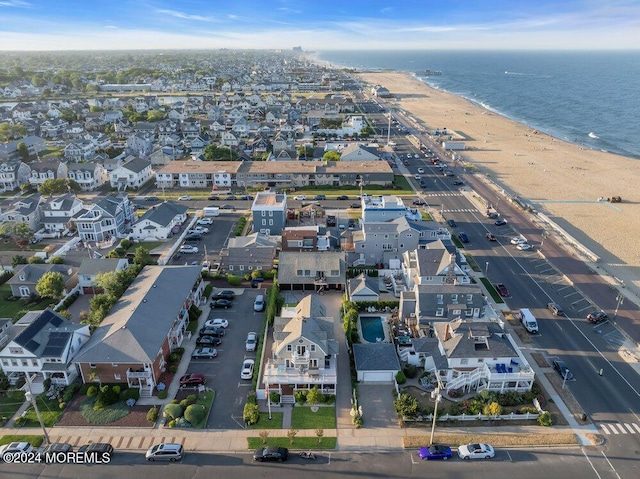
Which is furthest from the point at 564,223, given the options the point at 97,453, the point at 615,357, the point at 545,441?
the point at 97,453

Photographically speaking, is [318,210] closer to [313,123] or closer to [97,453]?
[97,453]

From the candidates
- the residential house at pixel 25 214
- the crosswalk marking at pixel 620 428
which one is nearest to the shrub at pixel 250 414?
the crosswalk marking at pixel 620 428

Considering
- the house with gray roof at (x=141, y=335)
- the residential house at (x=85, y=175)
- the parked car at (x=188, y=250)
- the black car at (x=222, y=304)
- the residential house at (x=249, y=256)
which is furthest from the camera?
the residential house at (x=85, y=175)

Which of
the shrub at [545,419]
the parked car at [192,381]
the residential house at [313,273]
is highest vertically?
the residential house at [313,273]

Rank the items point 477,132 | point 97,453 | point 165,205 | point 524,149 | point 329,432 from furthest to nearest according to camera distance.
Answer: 1. point 477,132
2. point 524,149
3. point 165,205
4. point 329,432
5. point 97,453

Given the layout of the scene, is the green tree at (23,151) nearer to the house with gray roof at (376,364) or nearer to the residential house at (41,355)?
the residential house at (41,355)

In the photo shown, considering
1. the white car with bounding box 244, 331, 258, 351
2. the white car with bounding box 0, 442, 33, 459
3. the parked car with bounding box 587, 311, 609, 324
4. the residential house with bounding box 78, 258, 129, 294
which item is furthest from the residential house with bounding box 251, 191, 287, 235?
the parked car with bounding box 587, 311, 609, 324

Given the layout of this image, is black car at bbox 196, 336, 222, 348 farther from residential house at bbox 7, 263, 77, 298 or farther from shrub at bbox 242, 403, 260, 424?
residential house at bbox 7, 263, 77, 298
